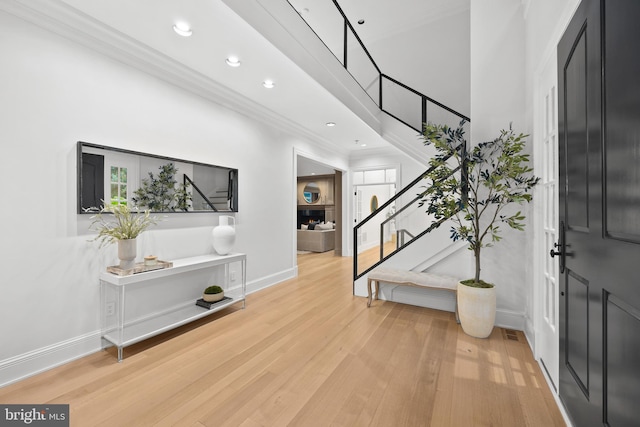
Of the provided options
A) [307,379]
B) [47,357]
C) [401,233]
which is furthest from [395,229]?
[47,357]

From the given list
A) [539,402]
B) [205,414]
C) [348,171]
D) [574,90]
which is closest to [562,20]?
[574,90]

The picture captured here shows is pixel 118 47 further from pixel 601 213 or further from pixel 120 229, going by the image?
pixel 601 213

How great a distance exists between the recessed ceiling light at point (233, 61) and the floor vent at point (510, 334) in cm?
367

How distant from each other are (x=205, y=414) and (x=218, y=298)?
159 centimetres

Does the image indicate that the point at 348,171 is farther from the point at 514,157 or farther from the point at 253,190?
the point at 514,157

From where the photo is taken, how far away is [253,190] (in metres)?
4.00

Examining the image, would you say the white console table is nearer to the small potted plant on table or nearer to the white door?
the small potted plant on table

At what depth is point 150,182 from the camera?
2736 millimetres

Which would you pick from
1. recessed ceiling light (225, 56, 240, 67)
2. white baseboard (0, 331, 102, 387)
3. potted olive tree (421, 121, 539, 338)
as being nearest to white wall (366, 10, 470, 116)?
potted olive tree (421, 121, 539, 338)

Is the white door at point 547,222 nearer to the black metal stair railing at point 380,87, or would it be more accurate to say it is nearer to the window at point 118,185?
the black metal stair railing at point 380,87

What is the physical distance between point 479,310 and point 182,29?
11.5ft

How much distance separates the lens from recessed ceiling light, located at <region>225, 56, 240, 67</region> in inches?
104

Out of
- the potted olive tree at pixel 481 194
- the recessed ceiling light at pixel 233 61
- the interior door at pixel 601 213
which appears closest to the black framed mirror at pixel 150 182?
the recessed ceiling light at pixel 233 61

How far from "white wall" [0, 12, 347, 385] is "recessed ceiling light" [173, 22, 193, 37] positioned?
715mm
